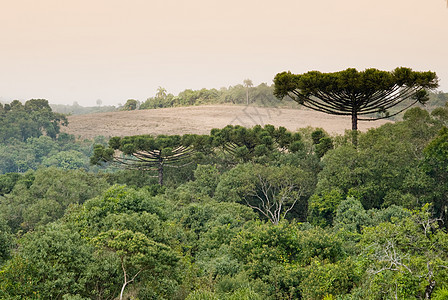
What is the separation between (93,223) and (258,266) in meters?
8.25

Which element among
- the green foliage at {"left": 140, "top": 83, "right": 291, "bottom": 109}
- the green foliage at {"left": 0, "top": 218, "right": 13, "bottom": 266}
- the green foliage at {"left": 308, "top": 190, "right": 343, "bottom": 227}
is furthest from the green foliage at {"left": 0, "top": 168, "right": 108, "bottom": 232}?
the green foliage at {"left": 140, "top": 83, "right": 291, "bottom": 109}

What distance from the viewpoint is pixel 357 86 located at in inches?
1257

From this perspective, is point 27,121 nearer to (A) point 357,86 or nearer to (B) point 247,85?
(B) point 247,85

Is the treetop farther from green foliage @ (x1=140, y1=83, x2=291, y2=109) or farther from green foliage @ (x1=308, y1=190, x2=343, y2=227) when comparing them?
green foliage @ (x1=140, y1=83, x2=291, y2=109)

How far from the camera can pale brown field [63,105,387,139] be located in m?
74.4

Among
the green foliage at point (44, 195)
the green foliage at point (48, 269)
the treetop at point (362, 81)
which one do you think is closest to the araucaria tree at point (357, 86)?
the treetop at point (362, 81)

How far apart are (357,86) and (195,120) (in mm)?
53356

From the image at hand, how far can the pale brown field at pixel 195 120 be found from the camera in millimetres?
74375

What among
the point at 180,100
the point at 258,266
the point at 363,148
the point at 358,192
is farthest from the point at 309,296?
the point at 180,100

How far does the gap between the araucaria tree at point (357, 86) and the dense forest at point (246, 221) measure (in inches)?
72.5

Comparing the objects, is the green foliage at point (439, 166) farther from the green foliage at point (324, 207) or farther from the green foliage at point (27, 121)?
the green foliage at point (27, 121)

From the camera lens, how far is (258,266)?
20250mm

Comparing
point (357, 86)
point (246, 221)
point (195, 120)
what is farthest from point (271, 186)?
point (195, 120)

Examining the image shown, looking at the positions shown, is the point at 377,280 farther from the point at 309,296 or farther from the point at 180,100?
the point at 180,100
